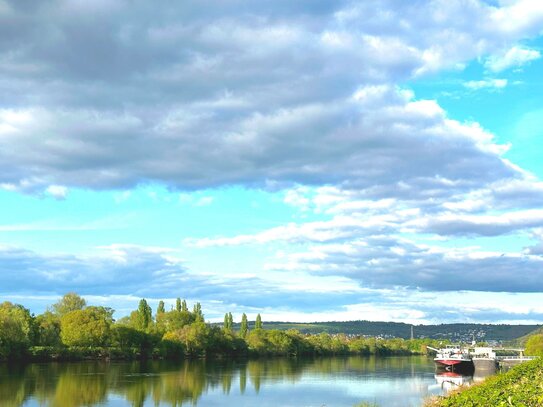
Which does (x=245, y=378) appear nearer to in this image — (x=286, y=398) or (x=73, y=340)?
(x=286, y=398)

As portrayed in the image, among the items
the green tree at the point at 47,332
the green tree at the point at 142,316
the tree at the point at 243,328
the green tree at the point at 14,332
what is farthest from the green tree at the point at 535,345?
the green tree at the point at 14,332

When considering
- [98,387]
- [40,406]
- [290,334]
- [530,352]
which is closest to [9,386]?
[98,387]

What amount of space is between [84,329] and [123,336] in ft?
38.0

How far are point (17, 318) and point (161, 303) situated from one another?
A: 240 feet

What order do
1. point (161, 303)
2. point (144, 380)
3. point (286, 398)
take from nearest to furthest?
point (286, 398) → point (144, 380) → point (161, 303)

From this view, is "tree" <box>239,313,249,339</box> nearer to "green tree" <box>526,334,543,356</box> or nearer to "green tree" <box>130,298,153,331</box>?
"green tree" <box>130,298,153,331</box>

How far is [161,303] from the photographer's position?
173m

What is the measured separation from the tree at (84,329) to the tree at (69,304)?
17.8m

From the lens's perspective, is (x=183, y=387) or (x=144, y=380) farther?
(x=144, y=380)

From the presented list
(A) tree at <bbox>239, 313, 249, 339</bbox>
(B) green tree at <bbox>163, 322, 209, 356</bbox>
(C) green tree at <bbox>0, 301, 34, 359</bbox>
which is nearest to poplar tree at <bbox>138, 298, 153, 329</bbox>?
(B) green tree at <bbox>163, 322, 209, 356</bbox>

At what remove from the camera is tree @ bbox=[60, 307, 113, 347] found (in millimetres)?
112375

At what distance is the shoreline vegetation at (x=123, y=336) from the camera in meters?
102

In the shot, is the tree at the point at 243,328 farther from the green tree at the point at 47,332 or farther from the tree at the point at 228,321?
the green tree at the point at 47,332

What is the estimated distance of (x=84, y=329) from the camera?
113 m
